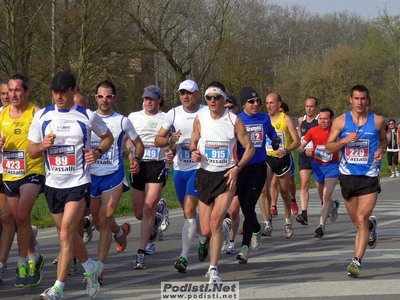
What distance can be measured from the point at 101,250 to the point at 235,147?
5.69 ft

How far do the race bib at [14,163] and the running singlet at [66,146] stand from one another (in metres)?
0.88

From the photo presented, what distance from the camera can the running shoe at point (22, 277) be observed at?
8.48 m

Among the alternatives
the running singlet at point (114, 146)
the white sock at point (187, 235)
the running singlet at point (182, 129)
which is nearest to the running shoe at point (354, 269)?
the white sock at point (187, 235)

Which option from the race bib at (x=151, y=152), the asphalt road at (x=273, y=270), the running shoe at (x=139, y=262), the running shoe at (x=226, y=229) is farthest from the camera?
the race bib at (x=151, y=152)

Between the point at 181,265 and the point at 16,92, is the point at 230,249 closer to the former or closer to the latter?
the point at 181,265

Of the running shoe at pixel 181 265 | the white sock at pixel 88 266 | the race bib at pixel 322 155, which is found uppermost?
the race bib at pixel 322 155

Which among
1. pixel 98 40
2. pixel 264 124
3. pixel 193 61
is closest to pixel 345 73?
pixel 193 61

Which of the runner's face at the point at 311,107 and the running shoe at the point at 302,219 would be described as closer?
the running shoe at the point at 302,219

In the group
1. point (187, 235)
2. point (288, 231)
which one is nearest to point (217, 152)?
point (187, 235)

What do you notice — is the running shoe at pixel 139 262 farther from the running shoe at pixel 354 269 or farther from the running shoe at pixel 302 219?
the running shoe at pixel 302 219

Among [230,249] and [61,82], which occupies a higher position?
[61,82]

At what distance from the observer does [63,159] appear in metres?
7.61

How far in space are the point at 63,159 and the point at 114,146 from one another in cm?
149

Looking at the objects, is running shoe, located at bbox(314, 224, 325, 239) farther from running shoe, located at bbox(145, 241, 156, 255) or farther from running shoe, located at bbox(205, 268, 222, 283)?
running shoe, located at bbox(205, 268, 222, 283)
